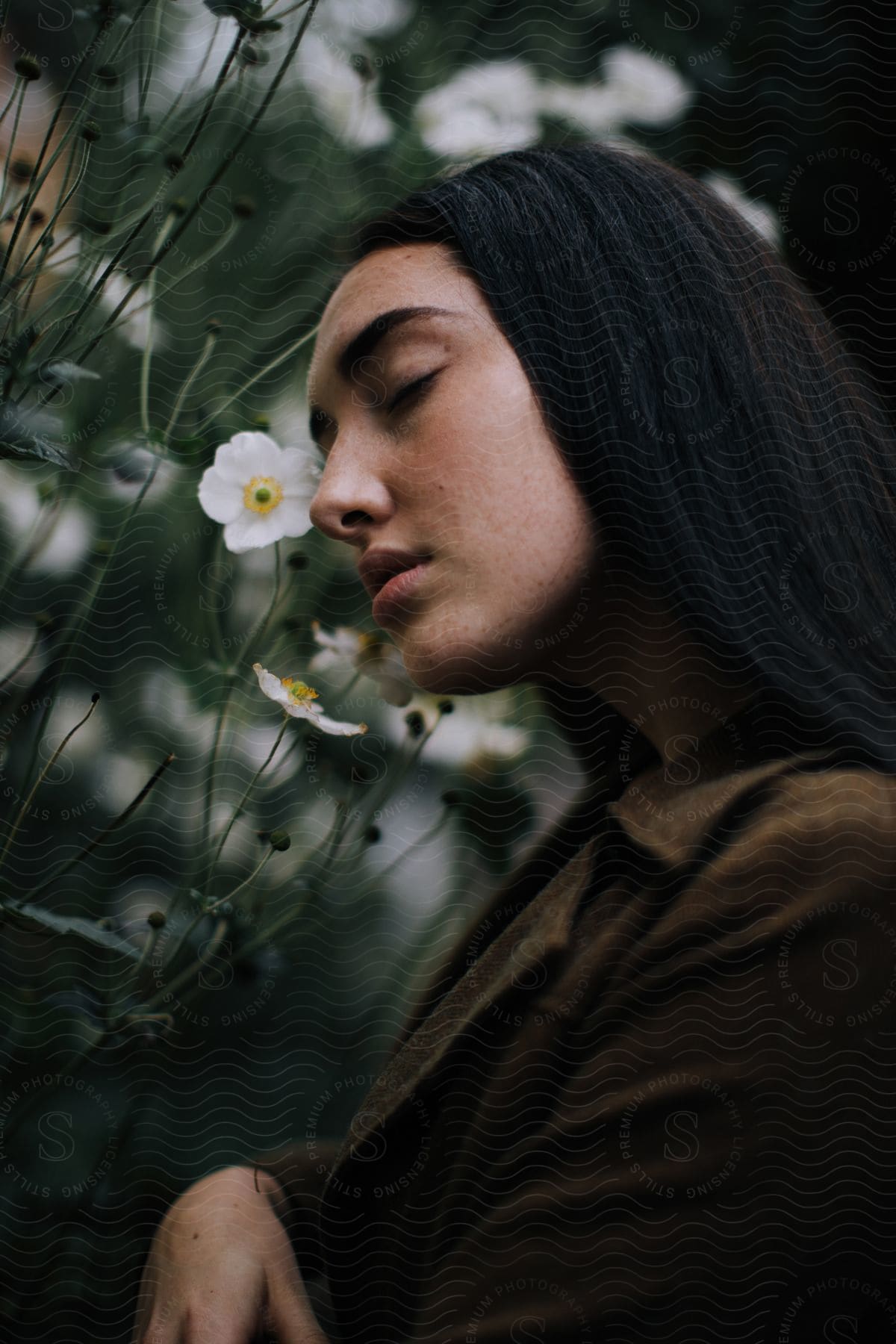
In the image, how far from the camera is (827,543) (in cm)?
55

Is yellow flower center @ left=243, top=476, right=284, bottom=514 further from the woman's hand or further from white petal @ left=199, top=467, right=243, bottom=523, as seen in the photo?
the woman's hand

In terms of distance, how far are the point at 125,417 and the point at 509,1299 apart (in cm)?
50

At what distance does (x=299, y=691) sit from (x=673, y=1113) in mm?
279

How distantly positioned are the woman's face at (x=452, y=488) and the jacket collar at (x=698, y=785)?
8 centimetres

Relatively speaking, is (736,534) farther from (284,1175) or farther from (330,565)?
(284,1175)

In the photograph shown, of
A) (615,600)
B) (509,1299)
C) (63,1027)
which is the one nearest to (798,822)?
(615,600)

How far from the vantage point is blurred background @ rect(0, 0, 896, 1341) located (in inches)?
22.8

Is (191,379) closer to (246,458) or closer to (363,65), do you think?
(246,458)

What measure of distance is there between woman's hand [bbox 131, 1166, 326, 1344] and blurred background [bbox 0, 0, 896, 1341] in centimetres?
1

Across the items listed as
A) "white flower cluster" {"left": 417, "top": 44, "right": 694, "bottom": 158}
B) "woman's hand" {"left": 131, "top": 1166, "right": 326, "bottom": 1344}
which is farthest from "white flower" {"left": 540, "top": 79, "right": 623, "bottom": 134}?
"woman's hand" {"left": 131, "top": 1166, "right": 326, "bottom": 1344}

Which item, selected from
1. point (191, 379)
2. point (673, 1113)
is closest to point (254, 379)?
point (191, 379)

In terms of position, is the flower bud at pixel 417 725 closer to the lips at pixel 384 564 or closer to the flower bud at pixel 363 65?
the lips at pixel 384 564

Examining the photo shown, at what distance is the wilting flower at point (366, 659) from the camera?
61 cm

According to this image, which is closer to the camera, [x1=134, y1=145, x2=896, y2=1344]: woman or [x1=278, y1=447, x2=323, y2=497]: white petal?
[x1=134, y1=145, x2=896, y2=1344]: woman
